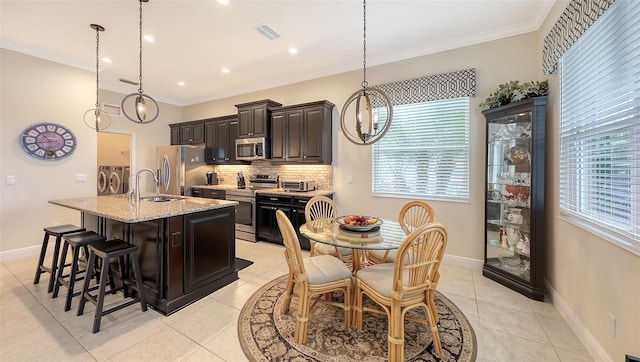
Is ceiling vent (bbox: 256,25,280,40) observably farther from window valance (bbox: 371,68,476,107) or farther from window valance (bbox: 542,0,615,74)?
window valance (bbox: 542,0,615,74)

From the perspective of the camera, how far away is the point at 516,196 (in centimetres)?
296

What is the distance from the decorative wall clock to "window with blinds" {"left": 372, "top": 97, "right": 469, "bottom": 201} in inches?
203

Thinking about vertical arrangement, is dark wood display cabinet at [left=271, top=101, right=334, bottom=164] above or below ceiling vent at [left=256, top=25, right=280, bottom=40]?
below

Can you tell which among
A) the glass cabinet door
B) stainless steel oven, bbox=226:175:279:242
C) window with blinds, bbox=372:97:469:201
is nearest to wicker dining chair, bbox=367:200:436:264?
window with blinds, bbox=372:97:469:201

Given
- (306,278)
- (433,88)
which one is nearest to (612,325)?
(306,278)

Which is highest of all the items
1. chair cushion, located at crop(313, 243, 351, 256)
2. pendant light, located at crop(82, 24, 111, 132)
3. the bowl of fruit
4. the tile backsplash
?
pendant light, located at crop(82, 24, 111, 132)

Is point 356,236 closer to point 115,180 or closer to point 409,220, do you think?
point 409,220

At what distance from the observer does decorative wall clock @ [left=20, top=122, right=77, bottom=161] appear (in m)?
3.92

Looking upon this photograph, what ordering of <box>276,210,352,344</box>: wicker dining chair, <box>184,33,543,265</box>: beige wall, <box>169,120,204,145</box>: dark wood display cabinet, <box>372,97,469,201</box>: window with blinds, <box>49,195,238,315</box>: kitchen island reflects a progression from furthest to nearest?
<box>169,120,204,145</box>: dark wood display cabinet → <box>372,97,469,201</box>: window with blinds → <box>184,33,543,265</box>: beige wall → <box>49,195,238,315</box>: kitchen island → <box>276,210,352,344</box>: wicker dining chair

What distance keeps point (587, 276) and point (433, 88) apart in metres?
2.64

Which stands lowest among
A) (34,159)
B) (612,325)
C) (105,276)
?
(612,325)

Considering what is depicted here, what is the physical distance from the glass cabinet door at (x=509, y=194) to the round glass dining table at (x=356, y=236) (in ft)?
4.85

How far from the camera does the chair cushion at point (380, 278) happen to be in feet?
6.07

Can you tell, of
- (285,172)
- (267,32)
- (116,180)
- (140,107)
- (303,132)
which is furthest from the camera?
(116,180)
